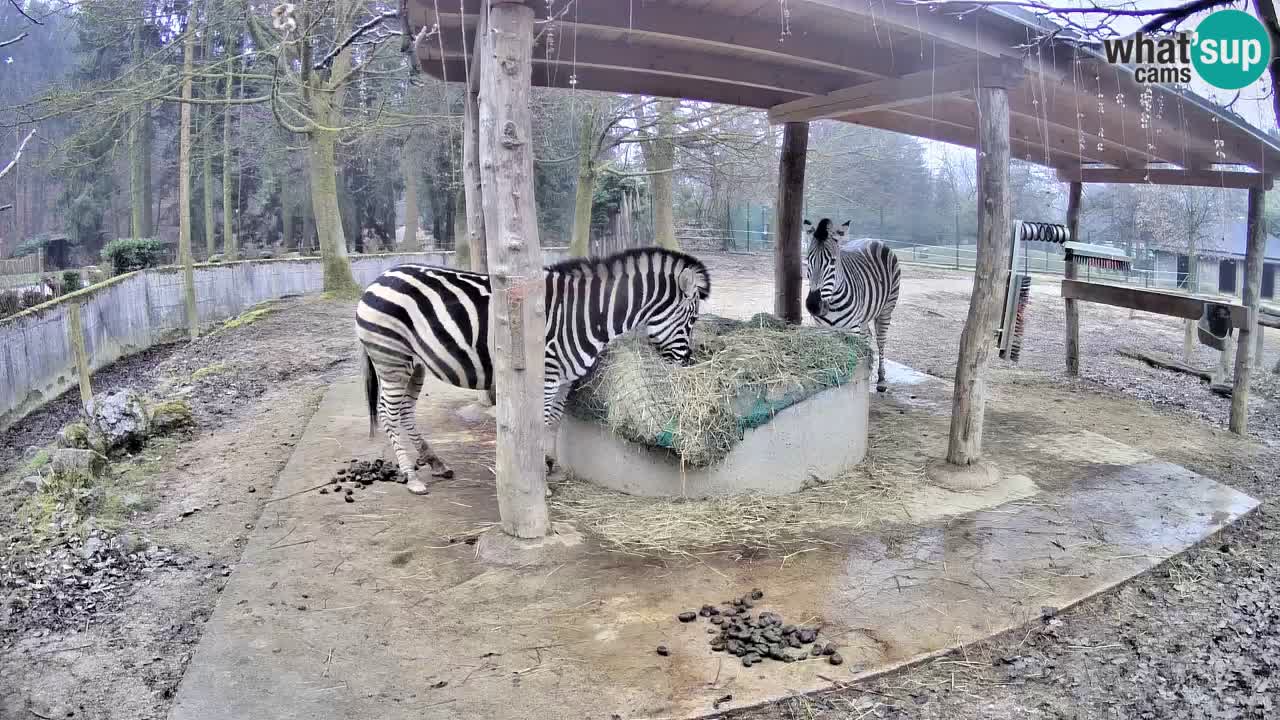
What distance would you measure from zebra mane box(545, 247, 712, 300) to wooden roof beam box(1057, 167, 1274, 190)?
19.4 ft

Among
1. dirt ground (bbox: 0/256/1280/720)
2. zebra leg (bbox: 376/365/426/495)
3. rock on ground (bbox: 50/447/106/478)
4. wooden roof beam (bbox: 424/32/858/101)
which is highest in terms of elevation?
wooden roof beam (bbox: 424/32/858/101)

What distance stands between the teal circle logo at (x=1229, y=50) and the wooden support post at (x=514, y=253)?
135 inches

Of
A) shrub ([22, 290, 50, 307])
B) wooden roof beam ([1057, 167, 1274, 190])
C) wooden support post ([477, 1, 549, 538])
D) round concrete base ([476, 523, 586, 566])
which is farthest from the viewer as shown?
shrub ([22, 290, 50, 307])

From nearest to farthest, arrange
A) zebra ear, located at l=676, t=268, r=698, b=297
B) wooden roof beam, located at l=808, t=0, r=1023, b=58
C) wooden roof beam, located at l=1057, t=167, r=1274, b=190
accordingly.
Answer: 1. wooden roof beam, located at l=808, t=0, r=1023, b=58
2. zebra ear, located at l=676, t=268, r=698, b=297
3. wooden roof beam, located at l=1057, t=167, r=1274, b=190

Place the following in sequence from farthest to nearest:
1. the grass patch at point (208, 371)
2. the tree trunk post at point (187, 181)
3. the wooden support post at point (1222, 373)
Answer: the tree trunk post at point (187, 181) < the grass patch at point (208, 371) < the wooden support post at point (1222, 373)

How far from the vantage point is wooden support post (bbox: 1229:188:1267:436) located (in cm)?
775

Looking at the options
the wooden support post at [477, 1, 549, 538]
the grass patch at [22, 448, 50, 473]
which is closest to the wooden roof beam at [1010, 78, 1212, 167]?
the wooden support post at [477, 1, 549, 538]

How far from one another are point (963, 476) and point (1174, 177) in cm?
565

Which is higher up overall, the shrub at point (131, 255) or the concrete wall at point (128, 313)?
the shrub at point (131, 255)

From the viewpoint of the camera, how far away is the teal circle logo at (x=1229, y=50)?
150 inches

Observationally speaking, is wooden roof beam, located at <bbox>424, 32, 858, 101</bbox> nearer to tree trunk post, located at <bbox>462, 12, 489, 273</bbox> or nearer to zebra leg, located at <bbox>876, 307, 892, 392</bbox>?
tree trunk post, located at <bbox>462, 12, 489, 273</bbox>

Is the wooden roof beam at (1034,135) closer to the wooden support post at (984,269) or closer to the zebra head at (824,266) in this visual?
the wooden support post at (984,269)

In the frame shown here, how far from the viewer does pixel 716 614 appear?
3934mm

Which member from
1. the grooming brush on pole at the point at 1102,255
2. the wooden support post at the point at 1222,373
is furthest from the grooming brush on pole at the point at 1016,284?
the wooden support post at the point at 1222,373
